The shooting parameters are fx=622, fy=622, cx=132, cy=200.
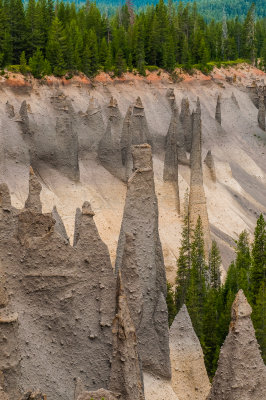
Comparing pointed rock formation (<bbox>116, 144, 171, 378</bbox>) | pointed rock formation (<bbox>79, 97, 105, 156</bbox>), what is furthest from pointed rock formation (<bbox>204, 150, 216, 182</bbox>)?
pointed rock formation (<bbox>116, 144, 171, 378</bbox>)

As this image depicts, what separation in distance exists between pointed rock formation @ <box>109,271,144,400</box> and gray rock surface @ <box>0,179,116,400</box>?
1796 mm


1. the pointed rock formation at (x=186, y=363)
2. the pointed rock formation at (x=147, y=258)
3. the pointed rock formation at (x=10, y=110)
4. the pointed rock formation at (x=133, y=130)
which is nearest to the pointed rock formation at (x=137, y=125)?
the pointed rock formation at (x=133, y=130)

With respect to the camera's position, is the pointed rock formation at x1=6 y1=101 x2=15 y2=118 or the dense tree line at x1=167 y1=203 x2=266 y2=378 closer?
the dense tree line at x1=167 y1=203 x2=266 y2=378

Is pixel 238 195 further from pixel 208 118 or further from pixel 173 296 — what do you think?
pixel 173 296

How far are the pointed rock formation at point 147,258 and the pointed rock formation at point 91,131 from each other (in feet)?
86.8

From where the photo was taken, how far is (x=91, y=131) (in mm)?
47500

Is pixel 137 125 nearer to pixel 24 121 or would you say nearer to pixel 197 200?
pixel 197 200

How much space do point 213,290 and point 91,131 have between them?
18643mm

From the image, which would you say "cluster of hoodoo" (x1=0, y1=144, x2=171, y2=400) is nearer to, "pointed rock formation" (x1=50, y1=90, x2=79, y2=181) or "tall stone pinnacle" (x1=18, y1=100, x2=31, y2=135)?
"tall stone pinnacle" (x1=18, y1=100, x2=31, y2=135)

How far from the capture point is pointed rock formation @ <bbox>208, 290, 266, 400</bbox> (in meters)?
14.5

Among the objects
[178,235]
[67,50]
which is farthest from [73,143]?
[67,50]

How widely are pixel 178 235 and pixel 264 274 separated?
8.09 meters

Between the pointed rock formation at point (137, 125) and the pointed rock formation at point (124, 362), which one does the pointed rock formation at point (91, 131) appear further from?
the pointed rock formation at point (124, 362)

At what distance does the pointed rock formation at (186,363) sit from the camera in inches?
833
